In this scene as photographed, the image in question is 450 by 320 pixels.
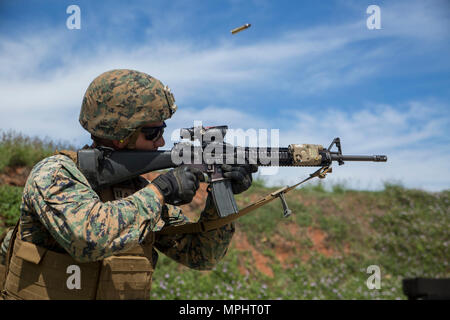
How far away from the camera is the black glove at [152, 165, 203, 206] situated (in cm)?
282

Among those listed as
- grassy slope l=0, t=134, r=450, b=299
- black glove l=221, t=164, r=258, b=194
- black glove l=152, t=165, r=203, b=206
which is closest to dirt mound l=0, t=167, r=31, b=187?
grassy slope l=0, t=134, r=450, b=299

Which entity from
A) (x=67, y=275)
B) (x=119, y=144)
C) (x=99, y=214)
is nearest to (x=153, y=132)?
(x=119, y=144)

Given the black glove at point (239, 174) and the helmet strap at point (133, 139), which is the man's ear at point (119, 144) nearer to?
the helmet strap at point (133, 139)

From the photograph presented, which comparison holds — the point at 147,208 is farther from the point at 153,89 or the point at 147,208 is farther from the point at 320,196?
the point at 320,196

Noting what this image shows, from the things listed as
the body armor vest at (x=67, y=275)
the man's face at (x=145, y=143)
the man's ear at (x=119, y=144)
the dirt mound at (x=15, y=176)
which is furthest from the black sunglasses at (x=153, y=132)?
the dirt mound at (x=15, y=176)

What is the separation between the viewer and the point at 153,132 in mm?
3176

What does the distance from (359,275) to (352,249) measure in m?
0.97

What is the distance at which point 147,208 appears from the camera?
8.71 ft

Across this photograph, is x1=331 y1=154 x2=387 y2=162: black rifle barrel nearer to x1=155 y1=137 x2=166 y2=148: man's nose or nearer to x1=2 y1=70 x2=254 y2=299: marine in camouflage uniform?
x1=2 y1=70 x2=254 y2=299: marine in camouflage uniform

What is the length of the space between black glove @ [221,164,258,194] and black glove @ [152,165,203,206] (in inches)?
17.9

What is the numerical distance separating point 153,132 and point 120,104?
13.0 inches

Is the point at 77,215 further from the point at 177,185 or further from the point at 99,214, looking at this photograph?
the point at 177,185
